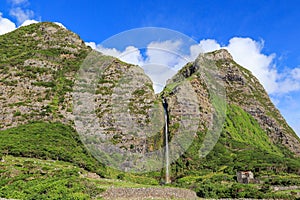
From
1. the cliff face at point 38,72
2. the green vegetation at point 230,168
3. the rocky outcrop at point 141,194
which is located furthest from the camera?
the cliff face at point 38,72

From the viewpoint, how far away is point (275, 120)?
12750 centimetres

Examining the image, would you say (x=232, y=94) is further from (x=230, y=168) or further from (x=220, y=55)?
(x=230, y=168)

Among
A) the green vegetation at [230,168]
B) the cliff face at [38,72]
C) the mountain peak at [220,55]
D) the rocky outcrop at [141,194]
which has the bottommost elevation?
the rocky outcrop at [141,194]

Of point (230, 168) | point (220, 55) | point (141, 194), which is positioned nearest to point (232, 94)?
point (220, 55)

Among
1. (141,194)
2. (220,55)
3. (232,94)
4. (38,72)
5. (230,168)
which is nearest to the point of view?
(141,194)

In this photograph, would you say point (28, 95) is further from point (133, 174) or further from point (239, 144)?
point (239, 144)

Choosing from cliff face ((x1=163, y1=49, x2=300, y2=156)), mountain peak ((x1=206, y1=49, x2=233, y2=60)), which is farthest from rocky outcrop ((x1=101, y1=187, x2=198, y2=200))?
mountain peak ((x1=206, y1=49, x2=233, y2=60))

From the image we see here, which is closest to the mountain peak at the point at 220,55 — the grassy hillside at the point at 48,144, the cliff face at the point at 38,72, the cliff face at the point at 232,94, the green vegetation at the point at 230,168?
the cliff face at the point at 232,94

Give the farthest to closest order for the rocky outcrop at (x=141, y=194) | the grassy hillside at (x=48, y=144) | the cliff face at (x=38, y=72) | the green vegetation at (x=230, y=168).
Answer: the cliff face at (x=38, y=72) → the grassy hillside at (x=48, y=144) → the green vegetation at (x=230, y=168) → the rocky outcrop at (x=141, y=194)

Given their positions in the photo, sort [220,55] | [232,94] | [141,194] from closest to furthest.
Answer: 1. [141,194]
2. [232,94]
3. [220,55]

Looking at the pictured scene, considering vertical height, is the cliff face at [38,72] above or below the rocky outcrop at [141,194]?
above

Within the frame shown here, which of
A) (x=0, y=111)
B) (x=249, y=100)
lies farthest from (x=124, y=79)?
(x=249, y=100)

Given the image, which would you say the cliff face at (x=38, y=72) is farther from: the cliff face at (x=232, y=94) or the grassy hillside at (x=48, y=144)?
the cliff face at (x=232, y=94)

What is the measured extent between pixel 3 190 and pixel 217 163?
53.5 m
